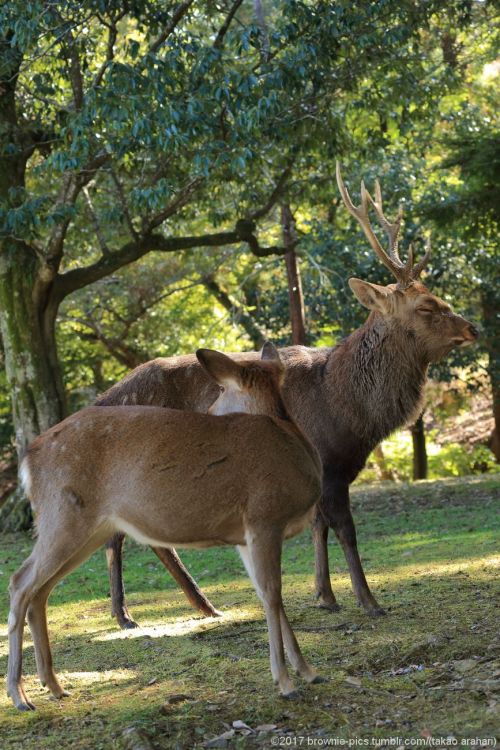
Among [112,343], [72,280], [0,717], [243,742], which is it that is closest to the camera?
[243,742]

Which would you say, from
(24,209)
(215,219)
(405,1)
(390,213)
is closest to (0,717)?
(24,209)

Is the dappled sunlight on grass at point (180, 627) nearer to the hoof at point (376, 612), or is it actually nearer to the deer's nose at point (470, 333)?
the hoof at point (376, 612)

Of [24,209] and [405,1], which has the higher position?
[405,1]

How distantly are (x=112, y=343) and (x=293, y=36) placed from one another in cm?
1062

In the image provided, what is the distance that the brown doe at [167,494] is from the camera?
15.2ft

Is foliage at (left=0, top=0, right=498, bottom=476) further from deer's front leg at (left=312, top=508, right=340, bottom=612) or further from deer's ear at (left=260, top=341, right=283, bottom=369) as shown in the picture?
deer's ear at (left=260, top=341, right=283, bottom=369)

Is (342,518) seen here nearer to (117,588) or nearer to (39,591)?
(117,588)

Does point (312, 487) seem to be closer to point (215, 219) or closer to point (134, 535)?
point (134, 535)

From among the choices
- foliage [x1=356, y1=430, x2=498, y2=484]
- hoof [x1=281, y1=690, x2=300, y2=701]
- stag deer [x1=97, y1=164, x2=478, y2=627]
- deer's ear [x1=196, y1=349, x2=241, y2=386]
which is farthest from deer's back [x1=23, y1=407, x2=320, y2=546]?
foliage [x1=356, y1=430, x2=498, y2=484]

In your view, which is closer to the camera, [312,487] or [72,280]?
[312,487]

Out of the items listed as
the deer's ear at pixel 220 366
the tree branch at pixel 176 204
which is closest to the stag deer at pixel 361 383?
the deer's ear at pixel 220 366

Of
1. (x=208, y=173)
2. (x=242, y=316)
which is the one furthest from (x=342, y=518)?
(x=242, y=316)

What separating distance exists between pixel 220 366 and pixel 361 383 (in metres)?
2.41

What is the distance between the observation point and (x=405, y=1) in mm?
11414
